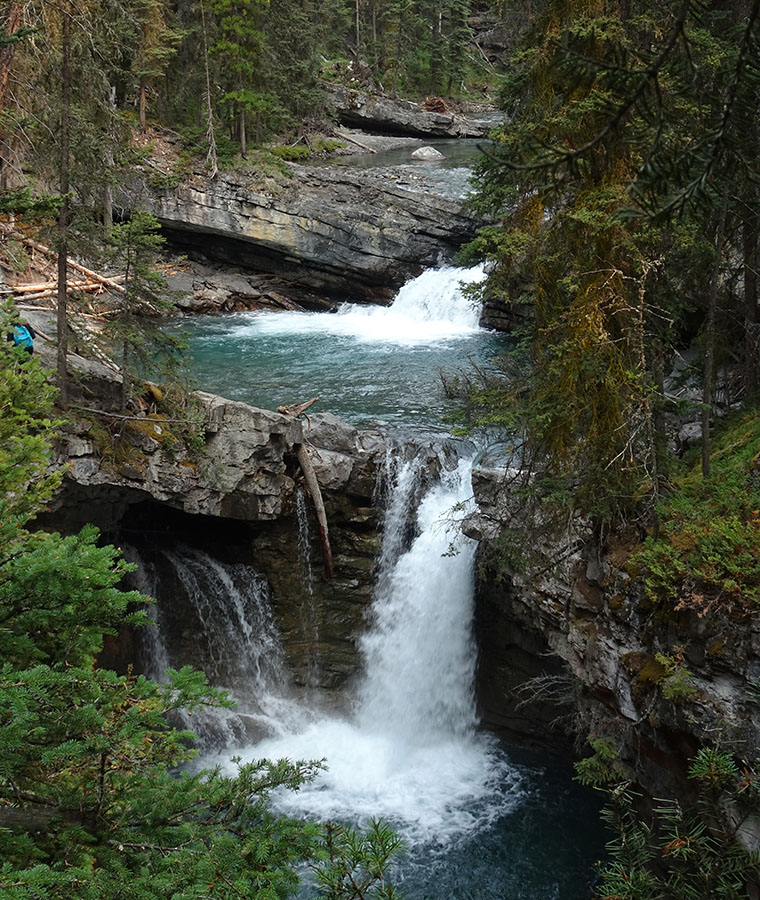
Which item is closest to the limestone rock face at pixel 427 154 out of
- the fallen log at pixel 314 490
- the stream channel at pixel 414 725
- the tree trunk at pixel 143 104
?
the tree trunk at pixel 143 104

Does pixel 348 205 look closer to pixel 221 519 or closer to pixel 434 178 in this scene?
pixel 434 178

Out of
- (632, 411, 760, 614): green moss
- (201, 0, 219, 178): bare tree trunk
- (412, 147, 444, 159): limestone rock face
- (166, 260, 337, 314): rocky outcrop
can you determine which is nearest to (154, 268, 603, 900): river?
(632, 411, 760, 614): green moss

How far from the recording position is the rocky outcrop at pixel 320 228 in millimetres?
28234

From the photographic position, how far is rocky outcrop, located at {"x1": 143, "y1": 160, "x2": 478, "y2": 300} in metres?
28.2

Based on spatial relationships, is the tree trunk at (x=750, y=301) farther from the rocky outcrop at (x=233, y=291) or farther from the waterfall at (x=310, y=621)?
the rocky outcrop at (x=233, y=291)

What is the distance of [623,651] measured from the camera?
9.23 metres

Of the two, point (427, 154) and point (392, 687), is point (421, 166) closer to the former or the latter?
point (427, 154)

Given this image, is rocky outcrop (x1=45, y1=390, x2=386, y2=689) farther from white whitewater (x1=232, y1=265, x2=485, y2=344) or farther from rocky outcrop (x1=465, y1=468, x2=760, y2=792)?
white whitewater (x1=232, y1=265, x2=485, y2=344)

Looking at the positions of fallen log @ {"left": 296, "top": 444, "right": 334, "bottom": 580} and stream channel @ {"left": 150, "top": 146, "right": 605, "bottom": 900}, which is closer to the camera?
stream channel @ {"left": 150, "top": 146, "right": 605, "bottom": 900}

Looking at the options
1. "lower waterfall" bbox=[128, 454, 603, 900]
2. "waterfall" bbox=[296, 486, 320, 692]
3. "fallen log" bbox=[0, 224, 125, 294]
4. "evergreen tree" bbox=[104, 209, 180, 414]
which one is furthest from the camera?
"waterfall" bbox=[296, 486, 320, 692]

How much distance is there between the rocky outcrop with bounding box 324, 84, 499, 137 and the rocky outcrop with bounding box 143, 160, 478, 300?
16235mm

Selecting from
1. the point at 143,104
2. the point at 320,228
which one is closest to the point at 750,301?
the point at 320,228

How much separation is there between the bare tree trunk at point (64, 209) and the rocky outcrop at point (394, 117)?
34712 mm

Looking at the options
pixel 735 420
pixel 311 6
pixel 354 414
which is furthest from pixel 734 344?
pixel 311 6
